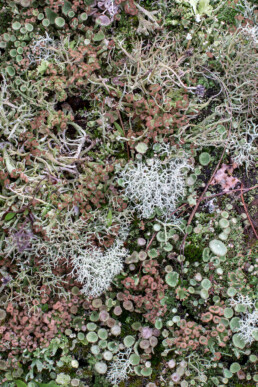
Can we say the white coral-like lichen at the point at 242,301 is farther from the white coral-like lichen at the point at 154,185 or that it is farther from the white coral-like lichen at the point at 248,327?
the white coral-like lichen at the point at 154,185

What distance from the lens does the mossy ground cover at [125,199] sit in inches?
119

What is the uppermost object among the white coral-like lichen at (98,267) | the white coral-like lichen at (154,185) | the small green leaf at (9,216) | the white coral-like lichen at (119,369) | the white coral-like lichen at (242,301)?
the white coral-like lichen at (154,185)

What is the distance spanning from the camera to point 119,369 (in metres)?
3.06

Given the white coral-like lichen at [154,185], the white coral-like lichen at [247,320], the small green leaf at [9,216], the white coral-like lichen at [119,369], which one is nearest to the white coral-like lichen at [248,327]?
the white coral-like lichen at [247,320]

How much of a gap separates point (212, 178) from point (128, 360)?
1721 millimetres

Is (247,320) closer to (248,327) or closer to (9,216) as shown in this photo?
(248,327)

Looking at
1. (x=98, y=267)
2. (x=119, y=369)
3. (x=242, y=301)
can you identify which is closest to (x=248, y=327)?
(x=242, y=301)

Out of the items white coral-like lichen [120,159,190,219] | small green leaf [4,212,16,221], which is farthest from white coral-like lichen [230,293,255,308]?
small green leaf [4,212,16,221]

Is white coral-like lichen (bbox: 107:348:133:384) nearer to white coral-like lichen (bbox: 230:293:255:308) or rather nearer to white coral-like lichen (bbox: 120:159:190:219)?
white coral-like lichen (bbox: 230:293:255:308)

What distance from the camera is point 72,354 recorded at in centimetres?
314

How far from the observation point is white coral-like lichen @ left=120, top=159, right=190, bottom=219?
305 cm

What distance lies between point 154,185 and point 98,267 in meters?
0.82

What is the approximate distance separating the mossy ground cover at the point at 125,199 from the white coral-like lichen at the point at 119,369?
14 millimetres

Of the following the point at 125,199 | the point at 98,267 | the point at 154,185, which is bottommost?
the point at 98,267
